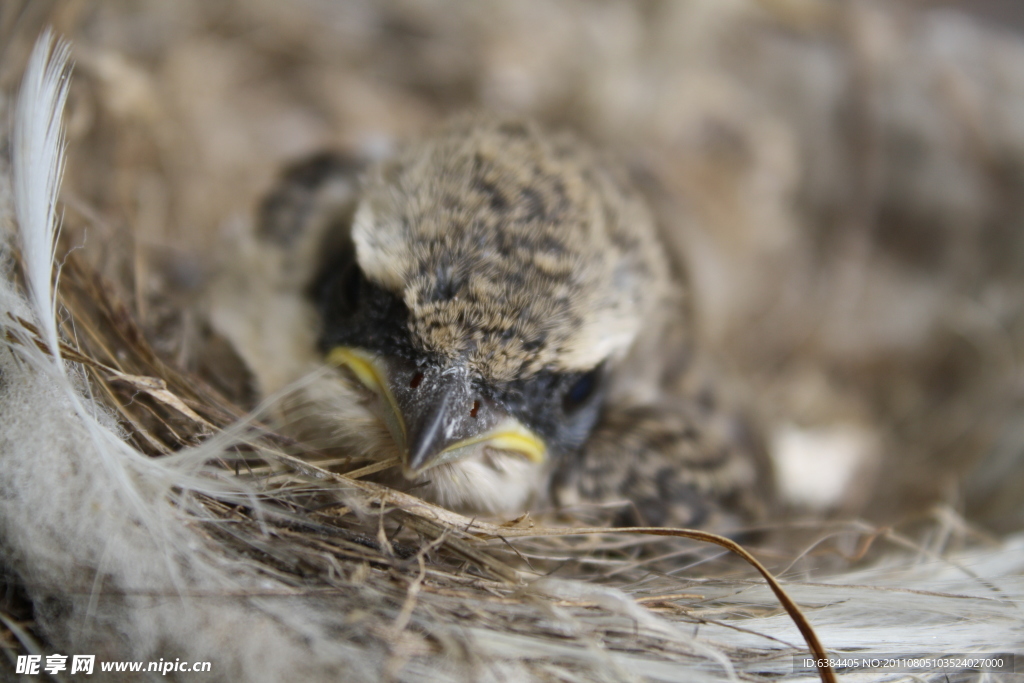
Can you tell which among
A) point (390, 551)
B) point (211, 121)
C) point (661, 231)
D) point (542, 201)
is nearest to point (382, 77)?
point (211, 121)

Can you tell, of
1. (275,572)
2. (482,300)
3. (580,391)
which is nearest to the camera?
(275,572)

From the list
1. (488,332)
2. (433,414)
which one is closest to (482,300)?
(488,332)

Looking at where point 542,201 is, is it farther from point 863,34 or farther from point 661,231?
point 863,34

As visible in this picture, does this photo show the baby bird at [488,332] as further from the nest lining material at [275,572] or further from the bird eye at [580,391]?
the nest lining material at [275,572]

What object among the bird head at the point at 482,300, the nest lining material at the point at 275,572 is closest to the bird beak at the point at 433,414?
the bird head at the point at 482,300

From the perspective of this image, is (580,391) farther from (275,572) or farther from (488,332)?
(275,572)

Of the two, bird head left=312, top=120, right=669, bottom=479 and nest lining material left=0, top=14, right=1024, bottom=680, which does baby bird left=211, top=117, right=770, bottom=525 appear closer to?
bird head left=312, top=120, right=669, bottom=479

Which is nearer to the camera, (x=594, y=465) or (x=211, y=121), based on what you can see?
(x=594, y=465)
